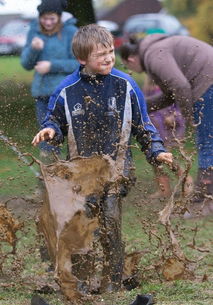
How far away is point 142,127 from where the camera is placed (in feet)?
20.6

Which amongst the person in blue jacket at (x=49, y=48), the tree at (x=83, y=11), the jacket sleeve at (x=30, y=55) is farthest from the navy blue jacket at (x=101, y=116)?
the tree at (x=83, y=11)

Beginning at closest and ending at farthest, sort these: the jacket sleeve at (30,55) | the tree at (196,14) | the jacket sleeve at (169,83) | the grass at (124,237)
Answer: the grass at (124,237)
the jacket sleeve at (169,83)
the jacket sleeve at (30,55)
the tree at (196,14)

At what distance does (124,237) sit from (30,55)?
96.7 inches

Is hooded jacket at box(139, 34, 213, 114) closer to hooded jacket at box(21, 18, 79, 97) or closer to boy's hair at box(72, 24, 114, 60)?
hooded jacket at box(21, 18, 79, 97)

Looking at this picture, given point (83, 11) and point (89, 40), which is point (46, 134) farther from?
point (83, 11)

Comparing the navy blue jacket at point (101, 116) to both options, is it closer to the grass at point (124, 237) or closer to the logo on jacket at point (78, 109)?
the logo on jacket at point (78, 109)

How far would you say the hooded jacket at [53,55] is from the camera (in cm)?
963

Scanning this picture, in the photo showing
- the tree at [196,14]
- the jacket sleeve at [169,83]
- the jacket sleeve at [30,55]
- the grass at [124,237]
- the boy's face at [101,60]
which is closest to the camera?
the grass at [124,237]

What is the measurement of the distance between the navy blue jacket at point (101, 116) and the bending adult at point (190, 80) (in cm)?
254

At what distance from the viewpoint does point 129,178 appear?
6.30 metres

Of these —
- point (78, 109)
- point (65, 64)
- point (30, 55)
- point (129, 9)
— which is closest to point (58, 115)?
point (78, 109)

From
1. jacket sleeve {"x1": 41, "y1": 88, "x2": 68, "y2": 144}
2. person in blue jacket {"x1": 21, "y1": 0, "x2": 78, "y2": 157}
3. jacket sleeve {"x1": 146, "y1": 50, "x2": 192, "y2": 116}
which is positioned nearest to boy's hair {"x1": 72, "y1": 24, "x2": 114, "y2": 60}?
jacket sleeve {"x1": 41, "y1": 88, "x2": 68, "y2": 144}

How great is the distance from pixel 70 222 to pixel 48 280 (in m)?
1.21

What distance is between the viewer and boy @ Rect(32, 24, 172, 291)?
6215 mm
